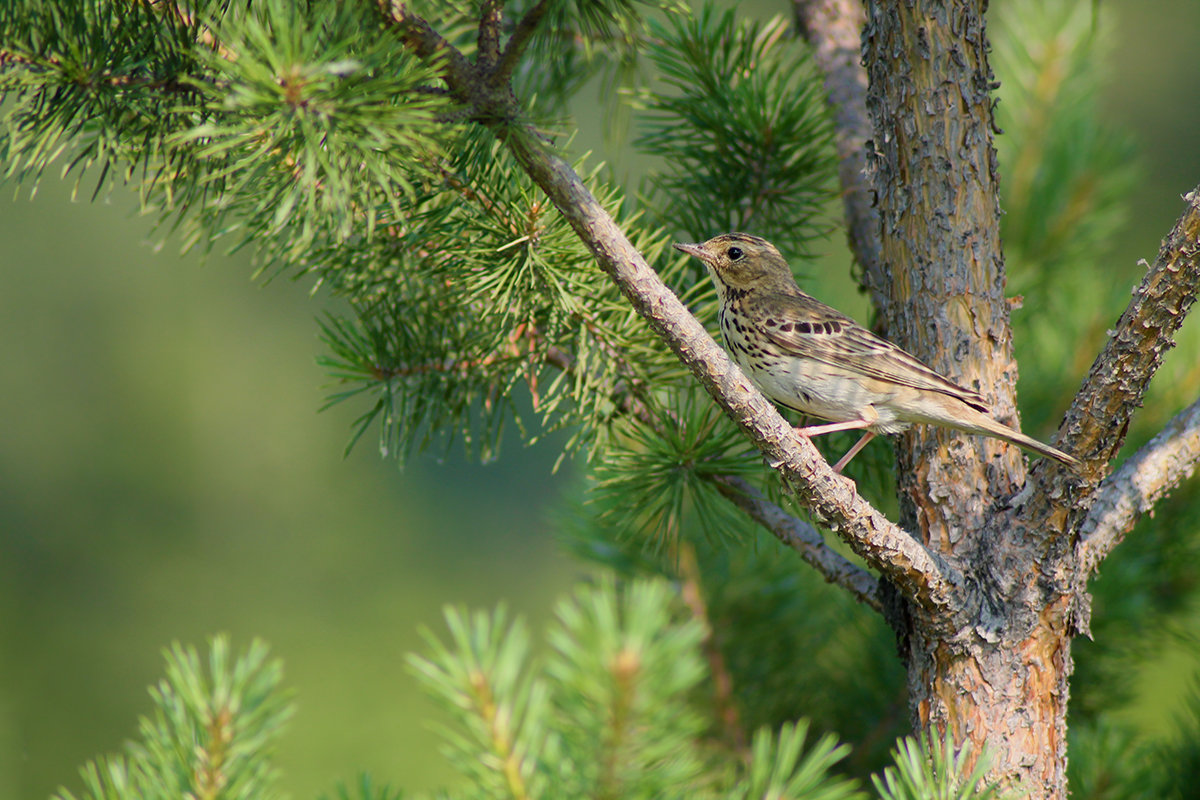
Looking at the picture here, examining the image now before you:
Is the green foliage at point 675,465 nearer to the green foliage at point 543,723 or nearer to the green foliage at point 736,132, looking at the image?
the green foliage at point 736,132

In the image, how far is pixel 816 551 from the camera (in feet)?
5.86

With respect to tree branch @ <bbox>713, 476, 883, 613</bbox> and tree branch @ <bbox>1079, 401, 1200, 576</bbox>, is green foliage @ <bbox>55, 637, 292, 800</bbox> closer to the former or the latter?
tree branch @ <bbox>713, 476, 883, 613</bbox>

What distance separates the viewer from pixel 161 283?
6512 millimetres

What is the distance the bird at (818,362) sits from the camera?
1.72m

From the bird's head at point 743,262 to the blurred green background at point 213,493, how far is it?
3.03 meters

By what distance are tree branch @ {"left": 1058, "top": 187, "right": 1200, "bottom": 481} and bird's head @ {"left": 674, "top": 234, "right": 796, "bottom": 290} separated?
0.77 meters

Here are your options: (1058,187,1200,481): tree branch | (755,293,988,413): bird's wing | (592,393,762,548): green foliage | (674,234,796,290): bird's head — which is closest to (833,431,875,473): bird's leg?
(755,293,988,413): bird's wing

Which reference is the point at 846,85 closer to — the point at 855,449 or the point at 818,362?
the point at 818,362

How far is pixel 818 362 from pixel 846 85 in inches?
25.7

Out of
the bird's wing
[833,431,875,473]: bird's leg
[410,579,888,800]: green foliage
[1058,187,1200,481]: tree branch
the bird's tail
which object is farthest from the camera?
[833,431,875,473]: bird's leg

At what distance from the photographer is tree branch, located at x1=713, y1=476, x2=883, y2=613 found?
5.84 feet

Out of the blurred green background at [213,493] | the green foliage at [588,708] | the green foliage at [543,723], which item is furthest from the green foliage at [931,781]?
the blurred green background at [213,493]

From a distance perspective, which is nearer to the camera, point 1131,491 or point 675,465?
point 1131,491

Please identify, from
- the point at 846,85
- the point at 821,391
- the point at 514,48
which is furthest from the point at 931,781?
the point at 846,85
